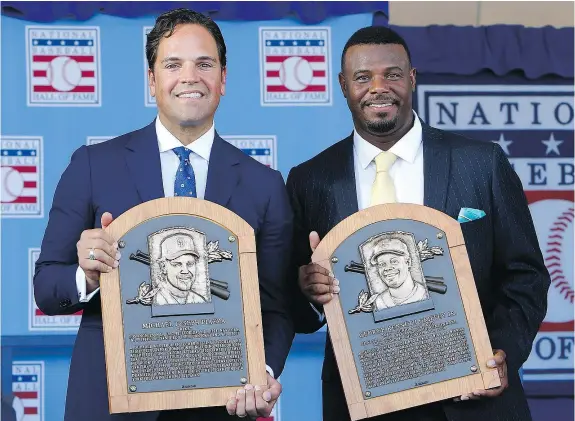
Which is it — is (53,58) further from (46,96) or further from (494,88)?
(494,88)

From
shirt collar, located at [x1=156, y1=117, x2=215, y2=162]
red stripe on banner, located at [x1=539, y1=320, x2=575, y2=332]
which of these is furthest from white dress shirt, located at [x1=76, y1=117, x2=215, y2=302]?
red stripe on banner, located at [x1=539, y1=320, x2=575, y2=332]

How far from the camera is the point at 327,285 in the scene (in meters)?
3.25

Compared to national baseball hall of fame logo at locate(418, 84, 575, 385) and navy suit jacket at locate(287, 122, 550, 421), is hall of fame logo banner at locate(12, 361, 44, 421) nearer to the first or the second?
navy suit jacket at locate(287, 122, 550, 421)

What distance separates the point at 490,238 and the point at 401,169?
35 centimetres

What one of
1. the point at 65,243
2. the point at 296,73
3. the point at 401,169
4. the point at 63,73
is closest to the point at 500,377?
the point at 401,169

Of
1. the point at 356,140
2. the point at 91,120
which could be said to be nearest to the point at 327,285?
the point at 356,140

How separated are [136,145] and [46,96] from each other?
5.85 feet

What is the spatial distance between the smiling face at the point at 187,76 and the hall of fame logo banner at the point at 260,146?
1.72 meters

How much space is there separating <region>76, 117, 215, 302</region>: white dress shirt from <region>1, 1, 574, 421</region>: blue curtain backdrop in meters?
1.69

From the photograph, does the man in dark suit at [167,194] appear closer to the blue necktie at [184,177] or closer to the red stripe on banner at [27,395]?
the blue necktie at [184,177]

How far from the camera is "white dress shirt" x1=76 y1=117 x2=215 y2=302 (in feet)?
10.8

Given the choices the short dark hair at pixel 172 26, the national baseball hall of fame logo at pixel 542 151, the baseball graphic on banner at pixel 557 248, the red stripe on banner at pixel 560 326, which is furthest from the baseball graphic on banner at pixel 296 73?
the short dark hair at pixel 172 26

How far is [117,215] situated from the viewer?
10.4 feet

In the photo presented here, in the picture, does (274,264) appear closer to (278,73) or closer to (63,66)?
(278,73)
